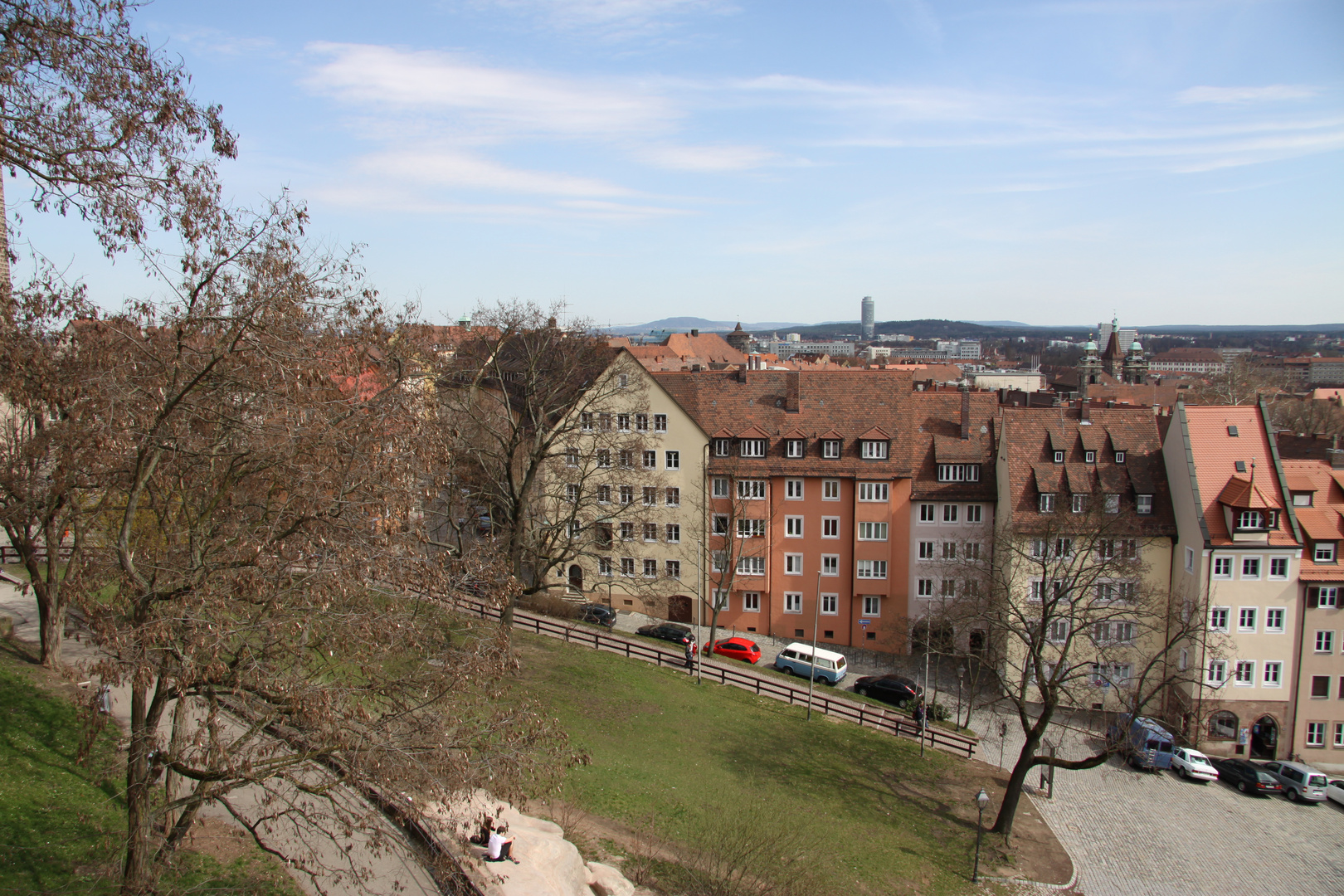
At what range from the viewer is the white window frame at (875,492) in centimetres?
4403

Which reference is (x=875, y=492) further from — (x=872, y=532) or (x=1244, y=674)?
→ (x=1244, y=674)

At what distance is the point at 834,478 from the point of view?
44.5m

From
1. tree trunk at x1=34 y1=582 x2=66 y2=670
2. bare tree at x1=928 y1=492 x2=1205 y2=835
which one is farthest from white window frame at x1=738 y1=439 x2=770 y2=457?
tree trunk at x1=34 y1=582 x2=66 y2=670

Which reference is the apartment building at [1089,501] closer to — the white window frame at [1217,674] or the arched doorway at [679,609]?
the white window frame at [1217,674]

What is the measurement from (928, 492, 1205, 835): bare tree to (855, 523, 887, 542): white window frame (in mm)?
3535

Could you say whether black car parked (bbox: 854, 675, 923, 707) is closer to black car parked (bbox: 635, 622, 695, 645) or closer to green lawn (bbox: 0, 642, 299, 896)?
black car parked (bbox: 635, 622, 695, 645)

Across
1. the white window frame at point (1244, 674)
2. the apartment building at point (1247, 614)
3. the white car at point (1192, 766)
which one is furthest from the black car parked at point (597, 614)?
the white window frame at point (1244, 674)

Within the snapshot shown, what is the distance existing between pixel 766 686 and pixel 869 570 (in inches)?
521

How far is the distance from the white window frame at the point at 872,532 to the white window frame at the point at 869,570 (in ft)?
3.64

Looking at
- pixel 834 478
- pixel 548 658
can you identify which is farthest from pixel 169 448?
pixel 834 478

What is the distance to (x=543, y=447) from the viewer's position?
3328cm

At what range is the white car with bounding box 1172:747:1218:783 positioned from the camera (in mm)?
32844

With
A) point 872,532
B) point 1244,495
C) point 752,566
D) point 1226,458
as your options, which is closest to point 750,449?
point 752,566

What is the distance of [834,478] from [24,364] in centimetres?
3728
